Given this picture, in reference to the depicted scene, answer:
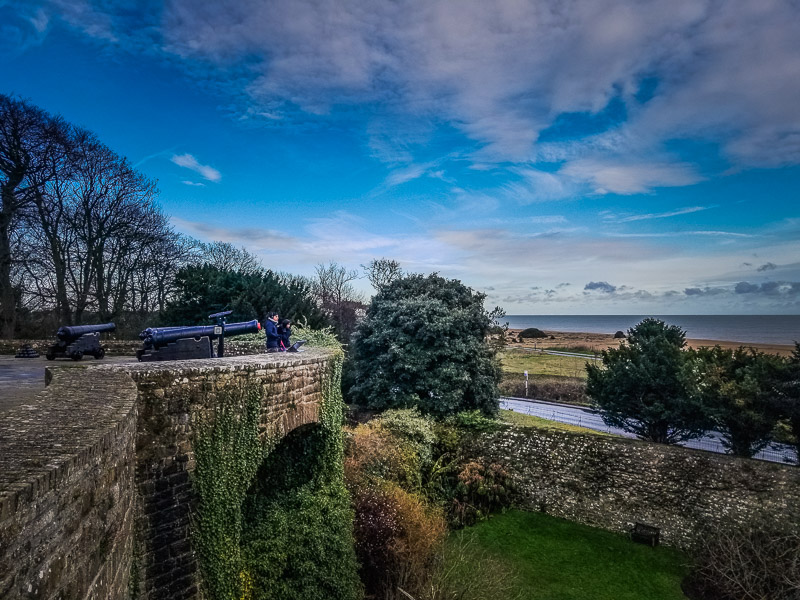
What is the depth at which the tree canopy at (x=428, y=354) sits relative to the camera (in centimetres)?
1653

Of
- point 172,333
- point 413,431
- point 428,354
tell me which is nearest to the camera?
point 172,333

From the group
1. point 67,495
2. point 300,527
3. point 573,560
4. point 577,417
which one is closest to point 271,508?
point 300,527

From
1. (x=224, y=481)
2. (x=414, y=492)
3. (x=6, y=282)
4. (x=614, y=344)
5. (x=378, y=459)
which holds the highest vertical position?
(x=6, y=282)

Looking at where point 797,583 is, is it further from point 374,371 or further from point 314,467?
point 374,371

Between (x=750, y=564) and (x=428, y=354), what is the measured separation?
10261mm

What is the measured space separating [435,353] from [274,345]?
341 inches

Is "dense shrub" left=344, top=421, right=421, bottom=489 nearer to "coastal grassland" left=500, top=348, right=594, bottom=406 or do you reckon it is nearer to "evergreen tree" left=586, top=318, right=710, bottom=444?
"evergreen tree" left=586, top=318, right=710, bottom=444

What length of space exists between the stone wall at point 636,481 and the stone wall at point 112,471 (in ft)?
30.0

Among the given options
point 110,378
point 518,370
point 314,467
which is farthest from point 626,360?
point 518,370

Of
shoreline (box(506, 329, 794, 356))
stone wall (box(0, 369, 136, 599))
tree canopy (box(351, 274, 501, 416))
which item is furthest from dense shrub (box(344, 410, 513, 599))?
shoreline (box(506, 329, 794, 356))

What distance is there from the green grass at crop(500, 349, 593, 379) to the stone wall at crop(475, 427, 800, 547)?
2042 cm

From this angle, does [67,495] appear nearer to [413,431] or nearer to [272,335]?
[272,335]

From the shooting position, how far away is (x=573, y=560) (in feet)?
35.6

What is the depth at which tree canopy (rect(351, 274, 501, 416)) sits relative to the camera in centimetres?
1653
